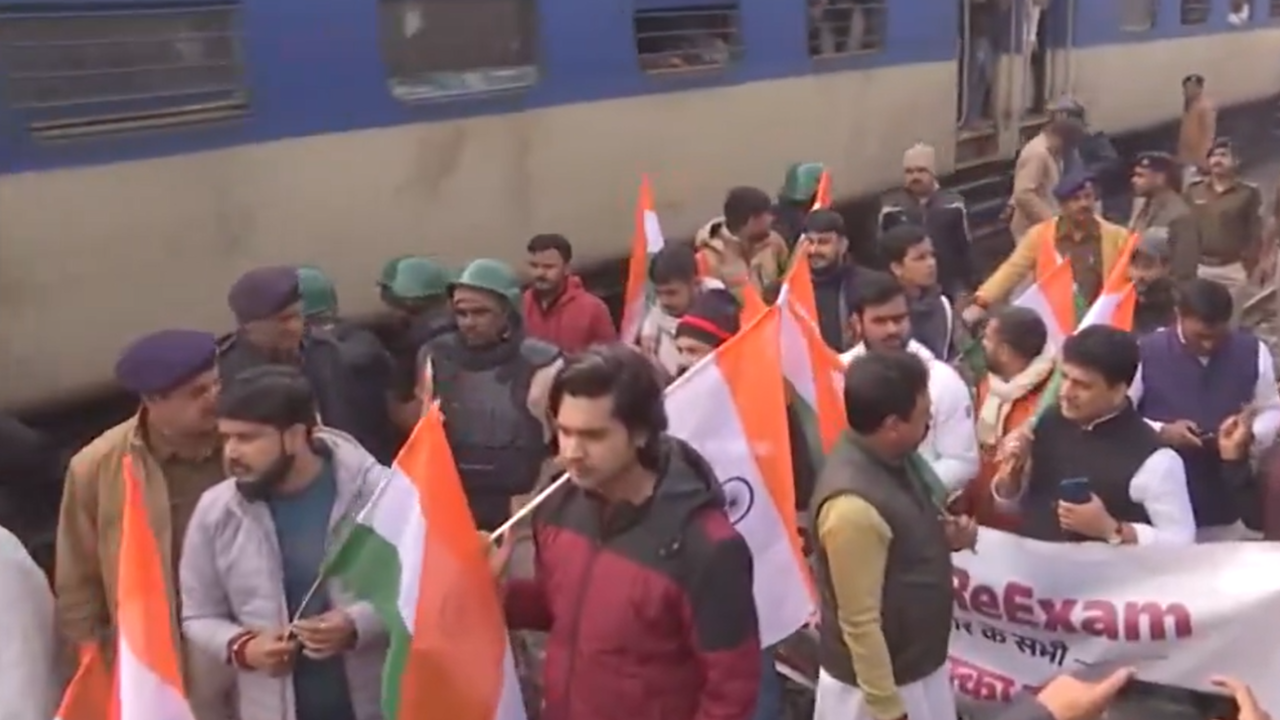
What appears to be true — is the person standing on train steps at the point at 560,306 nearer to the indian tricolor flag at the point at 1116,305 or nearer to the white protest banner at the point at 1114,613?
the indian tricolor flag at the point at 1116,305

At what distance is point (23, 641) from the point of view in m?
3.05

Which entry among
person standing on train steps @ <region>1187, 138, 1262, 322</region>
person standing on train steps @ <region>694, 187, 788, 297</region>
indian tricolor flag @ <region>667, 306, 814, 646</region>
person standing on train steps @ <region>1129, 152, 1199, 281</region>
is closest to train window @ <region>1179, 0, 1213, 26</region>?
person standing on train steps @ <region>1187, 138, 1262, 322</region>

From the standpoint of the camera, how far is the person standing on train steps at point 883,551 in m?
2.96

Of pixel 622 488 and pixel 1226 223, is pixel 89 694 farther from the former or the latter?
pixel 1226 223

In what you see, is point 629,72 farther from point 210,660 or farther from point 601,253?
point 210,660

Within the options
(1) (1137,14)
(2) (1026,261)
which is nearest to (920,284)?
(2) (1026,261)

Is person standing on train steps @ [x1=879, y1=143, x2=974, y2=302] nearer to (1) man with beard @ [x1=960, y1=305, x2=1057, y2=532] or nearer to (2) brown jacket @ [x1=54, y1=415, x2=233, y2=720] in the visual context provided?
(1) man with beard @ [x1=960, y1=305, x2=1057, y2=532]

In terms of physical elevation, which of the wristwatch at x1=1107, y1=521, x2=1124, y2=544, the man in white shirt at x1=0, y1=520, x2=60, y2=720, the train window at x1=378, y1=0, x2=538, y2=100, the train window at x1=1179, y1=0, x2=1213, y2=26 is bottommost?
the train window at x1=1179, y1=0, x2=1213, y2=26

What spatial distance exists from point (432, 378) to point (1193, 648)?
2.14 metres

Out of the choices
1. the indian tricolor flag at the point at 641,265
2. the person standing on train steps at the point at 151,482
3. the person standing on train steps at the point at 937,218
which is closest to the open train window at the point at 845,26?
the person standing on train steps at the point at 937,218

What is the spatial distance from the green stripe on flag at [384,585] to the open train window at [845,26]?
6.69 metres

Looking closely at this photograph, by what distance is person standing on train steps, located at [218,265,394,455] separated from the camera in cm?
421

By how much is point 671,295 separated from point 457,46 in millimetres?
1919

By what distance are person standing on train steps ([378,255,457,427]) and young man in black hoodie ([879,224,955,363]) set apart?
1524mm
